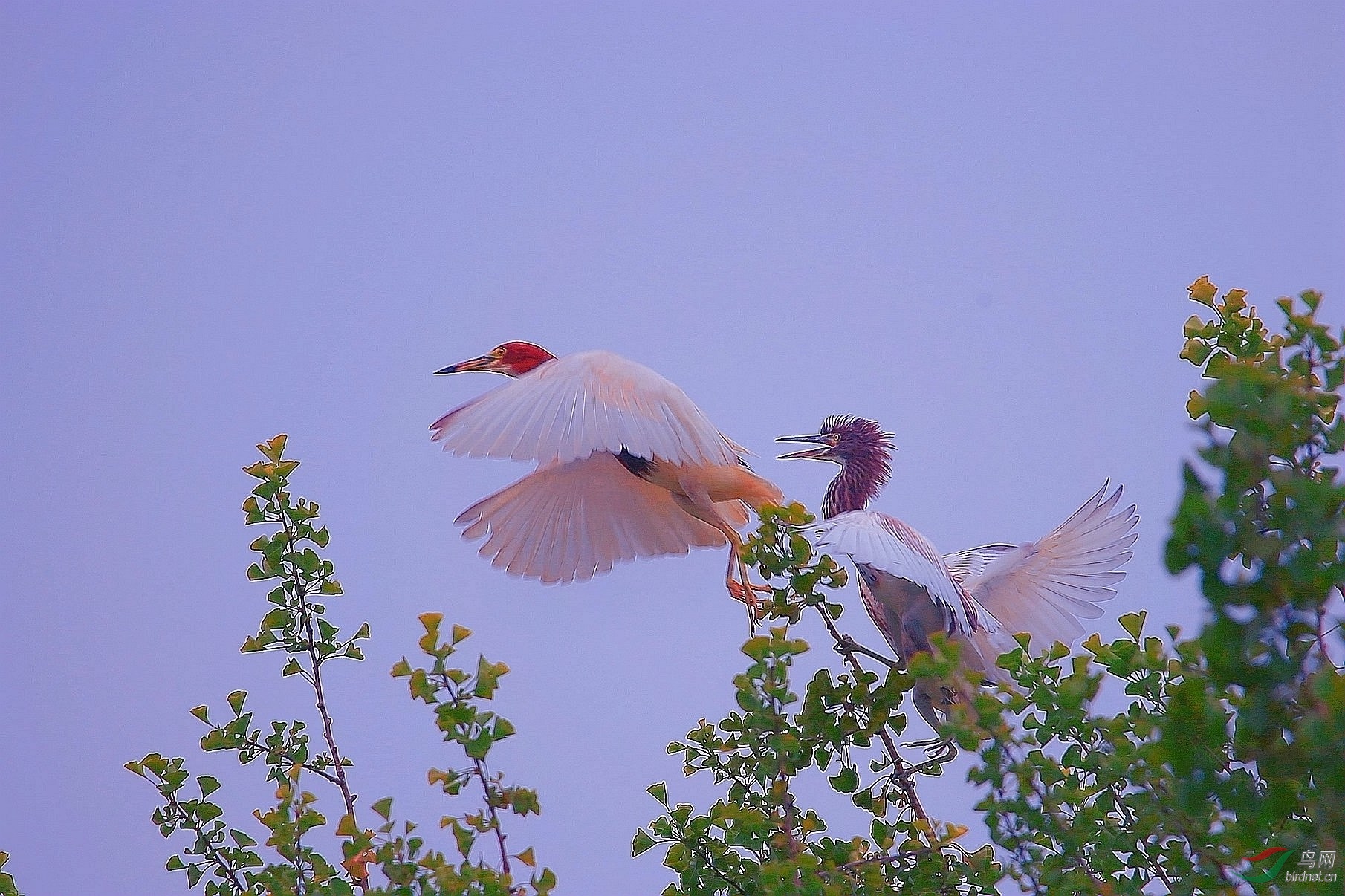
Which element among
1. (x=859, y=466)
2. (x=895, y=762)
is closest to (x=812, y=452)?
(x=859, y=466)

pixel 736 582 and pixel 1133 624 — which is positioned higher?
pixel 736 582

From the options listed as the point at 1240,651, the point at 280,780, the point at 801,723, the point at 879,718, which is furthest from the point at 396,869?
the point at 1240,651

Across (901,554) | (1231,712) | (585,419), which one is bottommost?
(1231,712)

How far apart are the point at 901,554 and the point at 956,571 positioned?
4.27ft

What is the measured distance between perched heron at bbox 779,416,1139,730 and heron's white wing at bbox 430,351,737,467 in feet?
2.28

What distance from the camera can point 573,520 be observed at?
526cm

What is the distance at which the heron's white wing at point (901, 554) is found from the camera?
346cm

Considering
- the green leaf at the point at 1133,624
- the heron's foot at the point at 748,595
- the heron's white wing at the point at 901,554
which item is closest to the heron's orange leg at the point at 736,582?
the heron's foot at the point at 748,595

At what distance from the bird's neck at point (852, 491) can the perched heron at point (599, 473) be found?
0.33 meters

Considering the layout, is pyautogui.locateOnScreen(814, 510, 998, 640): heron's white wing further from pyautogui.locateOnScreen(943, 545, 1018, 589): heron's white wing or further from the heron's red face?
the heron's red face

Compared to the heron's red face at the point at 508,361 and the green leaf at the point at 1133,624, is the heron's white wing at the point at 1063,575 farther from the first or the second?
the heron's red face at the point at 508,361

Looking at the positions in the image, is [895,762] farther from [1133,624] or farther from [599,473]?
[599,473]

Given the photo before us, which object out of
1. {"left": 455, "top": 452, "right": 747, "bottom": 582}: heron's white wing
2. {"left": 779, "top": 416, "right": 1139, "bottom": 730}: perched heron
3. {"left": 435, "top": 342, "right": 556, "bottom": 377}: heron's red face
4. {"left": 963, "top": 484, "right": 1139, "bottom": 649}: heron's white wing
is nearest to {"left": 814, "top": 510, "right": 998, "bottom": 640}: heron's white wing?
{"left": 779, "top": 416, "right": 1139, "bottom": 730}: perched heron

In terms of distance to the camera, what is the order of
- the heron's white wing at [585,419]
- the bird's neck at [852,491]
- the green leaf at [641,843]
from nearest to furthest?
1. the green leaf at [641,843]
2. the heron's white wing at [585,419]
3. the bird's neck at [852,491]
